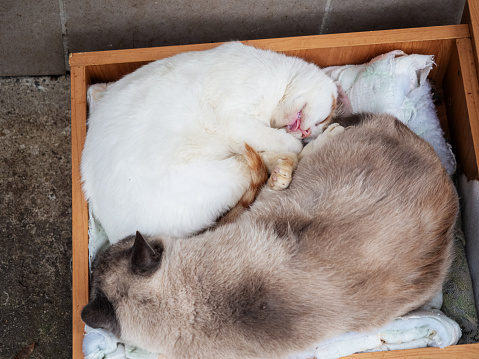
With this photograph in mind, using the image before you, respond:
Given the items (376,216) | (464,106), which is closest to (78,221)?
(376,216)

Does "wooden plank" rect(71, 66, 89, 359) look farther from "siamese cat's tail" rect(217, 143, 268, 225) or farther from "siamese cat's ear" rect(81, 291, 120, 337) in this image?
"siamese cat's tail" rect(217, 143, 268, 225)

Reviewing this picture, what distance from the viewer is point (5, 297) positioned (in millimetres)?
2629

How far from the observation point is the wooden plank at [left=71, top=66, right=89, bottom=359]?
6.72 ft

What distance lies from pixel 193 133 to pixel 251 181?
12.6 inches

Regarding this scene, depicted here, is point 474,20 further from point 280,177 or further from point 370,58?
point 280,177

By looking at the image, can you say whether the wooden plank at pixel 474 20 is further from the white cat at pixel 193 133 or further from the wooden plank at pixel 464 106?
the white cat at pixel 193 133

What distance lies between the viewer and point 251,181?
209 centimetres

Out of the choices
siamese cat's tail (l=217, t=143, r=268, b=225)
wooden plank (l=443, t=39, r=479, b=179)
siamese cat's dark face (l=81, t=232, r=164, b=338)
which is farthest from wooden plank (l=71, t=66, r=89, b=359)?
wooden plank (l=443, t=39, r=479, b=179)

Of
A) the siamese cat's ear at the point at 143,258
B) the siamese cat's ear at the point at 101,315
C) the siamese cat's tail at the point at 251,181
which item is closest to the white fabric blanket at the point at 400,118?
the siamese cat's ear at the point at 101,315

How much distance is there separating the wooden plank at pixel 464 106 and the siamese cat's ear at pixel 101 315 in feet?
5.31

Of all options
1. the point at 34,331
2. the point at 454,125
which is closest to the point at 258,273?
the point at 454,125

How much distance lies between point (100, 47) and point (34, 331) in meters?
1.59

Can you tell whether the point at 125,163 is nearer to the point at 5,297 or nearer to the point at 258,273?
the point at 258,273

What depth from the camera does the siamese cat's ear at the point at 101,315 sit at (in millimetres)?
1690
